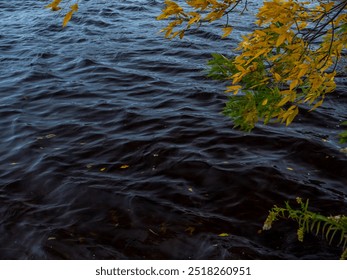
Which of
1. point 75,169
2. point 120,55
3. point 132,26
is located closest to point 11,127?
point 75,169

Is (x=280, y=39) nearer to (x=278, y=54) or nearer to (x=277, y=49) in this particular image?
(x=278, y=54)

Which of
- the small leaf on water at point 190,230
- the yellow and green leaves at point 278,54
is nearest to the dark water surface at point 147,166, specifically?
the small leaf on water at point 190,230

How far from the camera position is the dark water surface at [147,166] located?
4.66m

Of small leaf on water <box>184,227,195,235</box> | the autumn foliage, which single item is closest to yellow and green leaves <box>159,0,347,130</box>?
the autumn foliage

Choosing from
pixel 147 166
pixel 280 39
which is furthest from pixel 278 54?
pixel 147 166

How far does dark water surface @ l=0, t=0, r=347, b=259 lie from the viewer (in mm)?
4656

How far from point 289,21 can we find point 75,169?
12.8 ft

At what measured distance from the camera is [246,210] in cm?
505

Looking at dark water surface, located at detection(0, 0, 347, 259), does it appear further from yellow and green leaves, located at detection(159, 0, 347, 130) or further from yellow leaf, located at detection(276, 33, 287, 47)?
yellow leaf, located at detection(276, 33, 287, 47)

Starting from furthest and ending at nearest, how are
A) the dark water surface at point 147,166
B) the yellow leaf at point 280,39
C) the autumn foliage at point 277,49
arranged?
the dark water surface at point 147,166
the autumn foliage at point 277,49
the yellow leaf at point 280,39

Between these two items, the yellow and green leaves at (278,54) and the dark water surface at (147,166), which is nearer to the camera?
the yellow and green leaves at (278,54)

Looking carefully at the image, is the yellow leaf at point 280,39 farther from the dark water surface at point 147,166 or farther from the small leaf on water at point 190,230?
the small leaf on water at point 190,230

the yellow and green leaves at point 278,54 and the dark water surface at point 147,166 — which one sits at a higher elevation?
the yellow and green leaves at point 278,54
